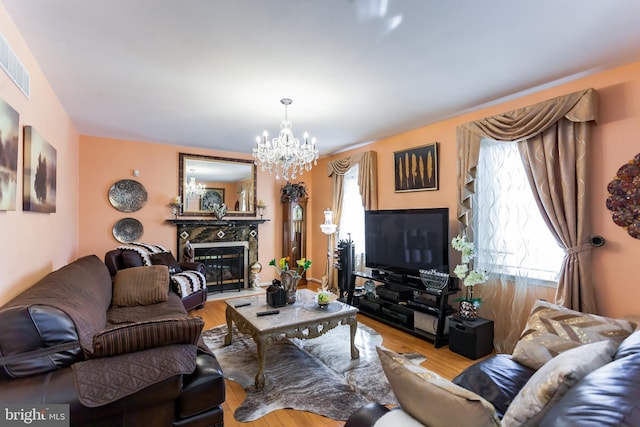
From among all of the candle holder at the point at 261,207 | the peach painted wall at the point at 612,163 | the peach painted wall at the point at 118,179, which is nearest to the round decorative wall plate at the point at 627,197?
the peach painted wall at the point at 612,163

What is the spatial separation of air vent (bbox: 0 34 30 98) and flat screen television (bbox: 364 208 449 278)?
3645mm

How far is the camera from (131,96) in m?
3.02

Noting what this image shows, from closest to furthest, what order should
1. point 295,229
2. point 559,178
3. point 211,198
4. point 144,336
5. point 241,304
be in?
point 144,336 → point 559,178 → point 241,304 → point 211,198 → point 295,229

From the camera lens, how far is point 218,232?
213 inches

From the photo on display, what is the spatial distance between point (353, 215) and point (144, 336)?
4.15m

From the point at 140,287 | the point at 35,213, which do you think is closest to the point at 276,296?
the point at 140,287

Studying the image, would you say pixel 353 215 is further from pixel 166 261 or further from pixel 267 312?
Answer: pixel 166 261

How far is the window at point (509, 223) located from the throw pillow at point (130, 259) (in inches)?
164

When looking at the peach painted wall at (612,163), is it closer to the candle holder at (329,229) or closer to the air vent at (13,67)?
the candle holder at (329,229)

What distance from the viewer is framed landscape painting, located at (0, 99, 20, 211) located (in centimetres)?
168

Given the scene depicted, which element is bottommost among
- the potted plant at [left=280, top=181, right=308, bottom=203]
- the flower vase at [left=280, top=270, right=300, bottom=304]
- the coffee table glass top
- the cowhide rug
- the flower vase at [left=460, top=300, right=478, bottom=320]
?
the cowhide rug

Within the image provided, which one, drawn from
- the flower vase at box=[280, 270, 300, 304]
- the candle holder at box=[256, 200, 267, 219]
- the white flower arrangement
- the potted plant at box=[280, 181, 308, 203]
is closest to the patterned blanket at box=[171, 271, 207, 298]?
the flower vase at box=[280, 270, 300, 304]

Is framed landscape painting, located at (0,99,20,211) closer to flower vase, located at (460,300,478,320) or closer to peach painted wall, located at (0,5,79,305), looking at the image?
peach painted wall, located at (0,5,79,305)

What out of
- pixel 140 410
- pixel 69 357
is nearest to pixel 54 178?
pixel 69 357
